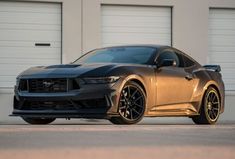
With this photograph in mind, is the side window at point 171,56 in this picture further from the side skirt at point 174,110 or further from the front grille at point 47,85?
the front grille at point 47,85

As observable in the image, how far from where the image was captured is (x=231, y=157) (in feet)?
22.2

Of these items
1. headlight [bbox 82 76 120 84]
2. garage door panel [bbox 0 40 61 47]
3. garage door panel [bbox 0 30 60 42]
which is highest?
garage door panel [bbox 0 30 60 42]

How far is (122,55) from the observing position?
11914mm

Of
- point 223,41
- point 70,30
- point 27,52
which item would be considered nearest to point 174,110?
point 70,30

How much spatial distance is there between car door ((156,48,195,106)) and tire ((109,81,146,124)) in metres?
0.54

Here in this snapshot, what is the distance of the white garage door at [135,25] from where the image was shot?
23.4 m

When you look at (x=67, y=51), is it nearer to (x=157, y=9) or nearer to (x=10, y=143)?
(x=157, y=9)

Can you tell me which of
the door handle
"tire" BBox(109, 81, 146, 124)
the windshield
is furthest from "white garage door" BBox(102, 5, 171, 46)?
"tire" BBox(109, 81, 146, 124)

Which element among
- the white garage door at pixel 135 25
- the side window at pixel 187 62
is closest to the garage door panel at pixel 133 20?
the white garage door at pixel 135 25

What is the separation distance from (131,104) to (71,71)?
99 centimetres

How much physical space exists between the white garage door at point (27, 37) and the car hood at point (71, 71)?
11.6 meters

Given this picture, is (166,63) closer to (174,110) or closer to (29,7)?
(174,110)

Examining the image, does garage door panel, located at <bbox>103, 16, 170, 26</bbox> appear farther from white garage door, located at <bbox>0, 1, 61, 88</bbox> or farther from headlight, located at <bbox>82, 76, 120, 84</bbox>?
headlight, located at <bbox>82, 76, 120, 84</bbox>

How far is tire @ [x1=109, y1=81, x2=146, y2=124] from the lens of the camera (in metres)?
10.8
